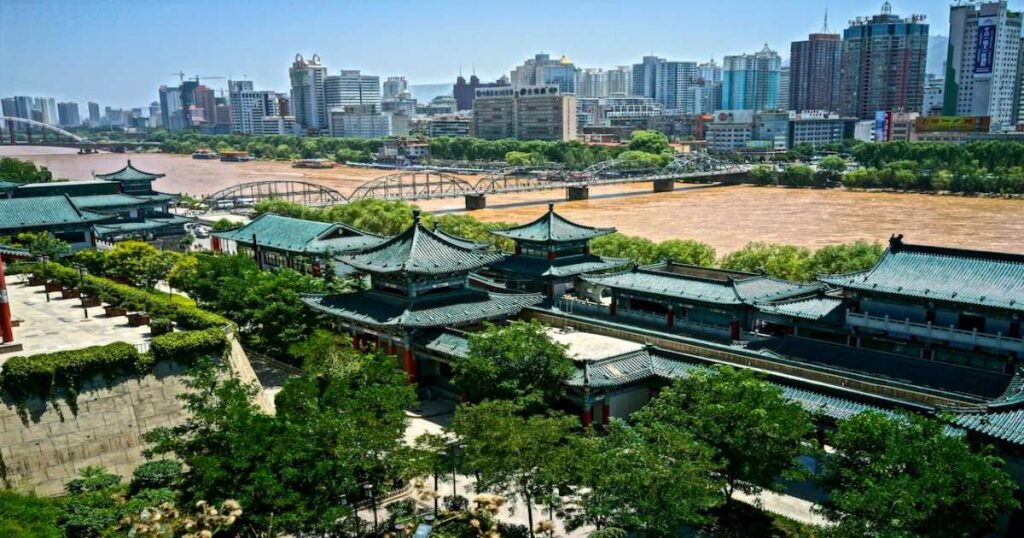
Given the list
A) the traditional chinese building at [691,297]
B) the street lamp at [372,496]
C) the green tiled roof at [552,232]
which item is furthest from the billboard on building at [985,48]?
the street lamp at [372,496]

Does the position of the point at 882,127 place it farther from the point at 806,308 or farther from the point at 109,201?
the point at 806,308

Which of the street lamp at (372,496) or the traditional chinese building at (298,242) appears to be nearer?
the street lamp at (372,496)

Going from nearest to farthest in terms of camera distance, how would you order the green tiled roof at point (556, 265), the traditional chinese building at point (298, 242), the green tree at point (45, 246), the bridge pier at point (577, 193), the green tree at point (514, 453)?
the green tree at point (514, 453) → the green tiled roof at point (556, 265) → the green tree at point (45, 246) → the traditional chinese building at point (298, 242) → the bridge pier at point (577, 193)

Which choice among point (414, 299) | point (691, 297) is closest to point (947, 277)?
point (691, 297)

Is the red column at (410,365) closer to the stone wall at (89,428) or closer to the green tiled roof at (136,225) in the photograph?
the stone wall at (89,428)

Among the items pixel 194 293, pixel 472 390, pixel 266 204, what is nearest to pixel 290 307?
pixel 194 293
